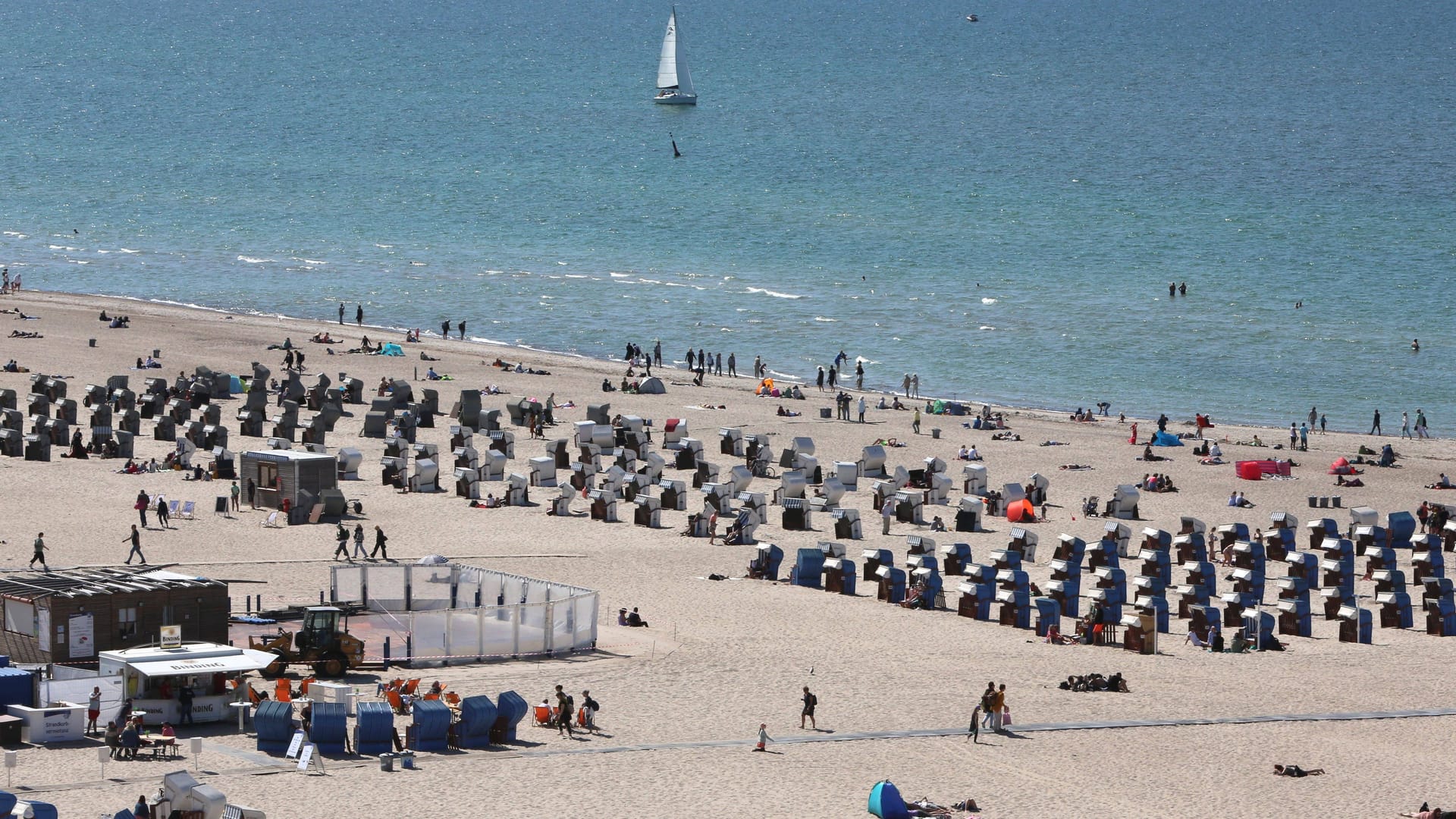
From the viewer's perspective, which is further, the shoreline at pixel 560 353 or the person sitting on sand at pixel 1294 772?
the shoreline at pixel 560 353

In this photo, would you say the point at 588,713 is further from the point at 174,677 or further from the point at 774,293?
the point at 774,293

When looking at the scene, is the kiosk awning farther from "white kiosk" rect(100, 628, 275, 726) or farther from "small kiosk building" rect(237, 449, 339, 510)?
"small kiosk building" rect(237, 449, 339, 510)

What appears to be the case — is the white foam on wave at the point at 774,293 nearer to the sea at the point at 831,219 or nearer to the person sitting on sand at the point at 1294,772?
the sea at the point at 831,219

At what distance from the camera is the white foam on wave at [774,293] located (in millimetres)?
93375

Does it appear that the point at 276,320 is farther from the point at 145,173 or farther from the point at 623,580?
the point at 145,173

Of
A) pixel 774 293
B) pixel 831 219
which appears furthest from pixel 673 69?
pixel 774 293

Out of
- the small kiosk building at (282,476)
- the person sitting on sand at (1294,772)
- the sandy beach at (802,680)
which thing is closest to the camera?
the sandy beach at (802,680)

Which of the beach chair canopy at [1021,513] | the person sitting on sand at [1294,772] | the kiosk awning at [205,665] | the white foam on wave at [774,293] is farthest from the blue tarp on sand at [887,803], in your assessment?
the white foam on wave at [774,293]

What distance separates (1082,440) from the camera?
59.8 m

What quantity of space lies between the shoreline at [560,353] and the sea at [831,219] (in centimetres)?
115

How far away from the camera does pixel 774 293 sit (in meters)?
94.4

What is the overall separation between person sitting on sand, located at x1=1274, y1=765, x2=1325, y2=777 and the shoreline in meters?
35.0

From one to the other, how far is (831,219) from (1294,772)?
3572 inches

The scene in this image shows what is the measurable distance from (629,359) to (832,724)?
148ft
